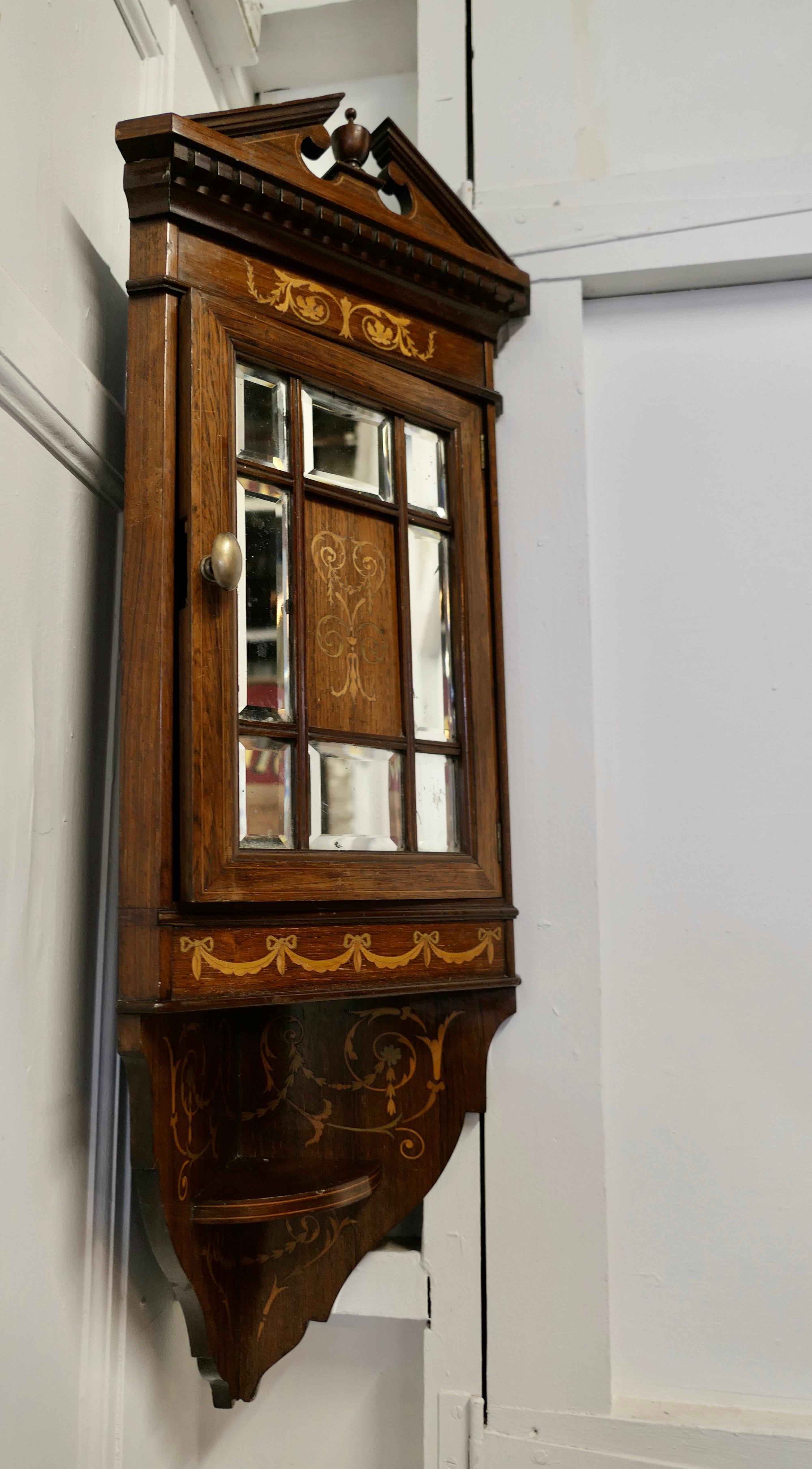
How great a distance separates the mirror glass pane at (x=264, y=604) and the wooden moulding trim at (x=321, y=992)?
10.2 inches

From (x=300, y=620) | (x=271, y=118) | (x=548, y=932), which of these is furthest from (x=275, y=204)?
(x=548, y=932)

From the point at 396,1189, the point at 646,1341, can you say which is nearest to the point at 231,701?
the point at 396,1189

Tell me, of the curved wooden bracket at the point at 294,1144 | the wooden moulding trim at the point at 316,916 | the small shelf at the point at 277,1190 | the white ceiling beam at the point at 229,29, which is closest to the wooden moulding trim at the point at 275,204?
the white ceiling beam at the point at 229,29

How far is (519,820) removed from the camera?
4.17 ft

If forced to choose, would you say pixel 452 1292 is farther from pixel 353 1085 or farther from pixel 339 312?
pixel 339 312

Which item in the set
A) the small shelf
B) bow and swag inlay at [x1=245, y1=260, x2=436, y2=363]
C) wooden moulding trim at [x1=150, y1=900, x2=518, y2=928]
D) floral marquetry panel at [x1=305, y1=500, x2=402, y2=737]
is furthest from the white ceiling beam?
the small shelf

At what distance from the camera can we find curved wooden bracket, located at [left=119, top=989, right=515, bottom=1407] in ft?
3.21

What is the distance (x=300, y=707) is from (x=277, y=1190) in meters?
0.48

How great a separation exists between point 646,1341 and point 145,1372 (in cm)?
58

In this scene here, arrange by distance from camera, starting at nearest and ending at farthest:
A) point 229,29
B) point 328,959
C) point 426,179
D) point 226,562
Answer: point 226,562 → point 328,959 → point 426,179 → point 229,29

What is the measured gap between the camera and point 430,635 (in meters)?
1.16

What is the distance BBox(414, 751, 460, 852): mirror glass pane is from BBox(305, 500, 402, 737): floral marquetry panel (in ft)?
0.20

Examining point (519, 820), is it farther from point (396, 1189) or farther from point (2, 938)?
point (2, 938)

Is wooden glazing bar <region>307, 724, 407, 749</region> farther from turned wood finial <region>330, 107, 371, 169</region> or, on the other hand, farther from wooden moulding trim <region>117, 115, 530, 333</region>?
turned wood finial <region>330, 107, 371, 169</region>
